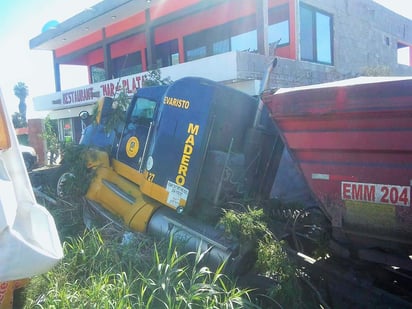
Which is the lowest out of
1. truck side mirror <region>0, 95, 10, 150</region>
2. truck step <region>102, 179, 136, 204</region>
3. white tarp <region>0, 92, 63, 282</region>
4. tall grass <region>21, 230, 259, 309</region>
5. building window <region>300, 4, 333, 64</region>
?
tall grass <region>21, 230, 259, 309</region>

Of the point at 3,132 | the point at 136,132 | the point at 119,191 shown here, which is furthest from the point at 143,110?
the point at 3,132

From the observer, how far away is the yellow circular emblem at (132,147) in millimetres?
5117

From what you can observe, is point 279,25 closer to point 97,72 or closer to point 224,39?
point 224,39

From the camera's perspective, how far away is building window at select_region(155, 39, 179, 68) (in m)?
18.0

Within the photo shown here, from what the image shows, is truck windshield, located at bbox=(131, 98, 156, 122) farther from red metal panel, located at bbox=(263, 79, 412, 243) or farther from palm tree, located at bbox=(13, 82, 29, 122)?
palm tree, located at bbox=(13, 82, 29, 122)

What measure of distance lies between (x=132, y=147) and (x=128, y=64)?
16.4 meters

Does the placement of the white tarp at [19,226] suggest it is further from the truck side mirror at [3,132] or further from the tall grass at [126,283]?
the tall grass at [126,283]

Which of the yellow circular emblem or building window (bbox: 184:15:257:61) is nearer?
the yellow circular emblem

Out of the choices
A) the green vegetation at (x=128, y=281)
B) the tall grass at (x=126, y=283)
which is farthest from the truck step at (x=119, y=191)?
the tall grass at (x=126, y=283)

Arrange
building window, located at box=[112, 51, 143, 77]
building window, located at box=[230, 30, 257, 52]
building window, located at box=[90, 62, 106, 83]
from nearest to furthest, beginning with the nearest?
1. building window, located at box=[230, 30, 257, 52]
2. building window, located at box=[112, 51, 143, 77]
3. building window, located at box=[90, 62, 106, 83]

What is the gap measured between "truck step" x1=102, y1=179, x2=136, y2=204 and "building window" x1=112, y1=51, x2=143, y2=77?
49.8 feet

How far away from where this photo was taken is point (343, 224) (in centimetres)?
333

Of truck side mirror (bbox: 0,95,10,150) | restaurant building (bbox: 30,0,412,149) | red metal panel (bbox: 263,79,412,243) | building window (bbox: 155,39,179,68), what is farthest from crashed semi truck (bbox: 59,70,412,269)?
building window (bbox: 155,39,179,68)

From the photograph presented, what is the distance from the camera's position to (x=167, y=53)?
18547mm
